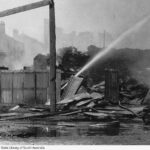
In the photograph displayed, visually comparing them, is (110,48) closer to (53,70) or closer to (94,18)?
(94,18)

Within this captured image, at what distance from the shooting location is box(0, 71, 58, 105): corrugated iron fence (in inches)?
624

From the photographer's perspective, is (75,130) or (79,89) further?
(79,89)

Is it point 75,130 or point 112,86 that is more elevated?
point 112,86

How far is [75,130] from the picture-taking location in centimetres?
842

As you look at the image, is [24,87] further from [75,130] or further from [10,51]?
[10,51]

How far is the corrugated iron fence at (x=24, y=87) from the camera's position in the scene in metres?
15.8

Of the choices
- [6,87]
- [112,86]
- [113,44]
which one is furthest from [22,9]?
[113,44]

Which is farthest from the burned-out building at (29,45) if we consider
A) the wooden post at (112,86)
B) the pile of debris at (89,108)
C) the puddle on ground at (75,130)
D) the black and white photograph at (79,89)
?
the puddle on ground at (75,130)

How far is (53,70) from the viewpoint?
1157 cm

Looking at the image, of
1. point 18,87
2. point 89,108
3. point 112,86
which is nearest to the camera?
point 89,108

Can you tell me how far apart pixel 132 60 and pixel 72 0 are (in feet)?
24.9

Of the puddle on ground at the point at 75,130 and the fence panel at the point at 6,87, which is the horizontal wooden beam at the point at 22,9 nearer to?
the puddle on ground at the point at 75,130

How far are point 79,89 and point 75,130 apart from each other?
7.06 metres

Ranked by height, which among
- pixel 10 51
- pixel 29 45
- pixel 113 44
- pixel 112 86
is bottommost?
pixel 112 86
